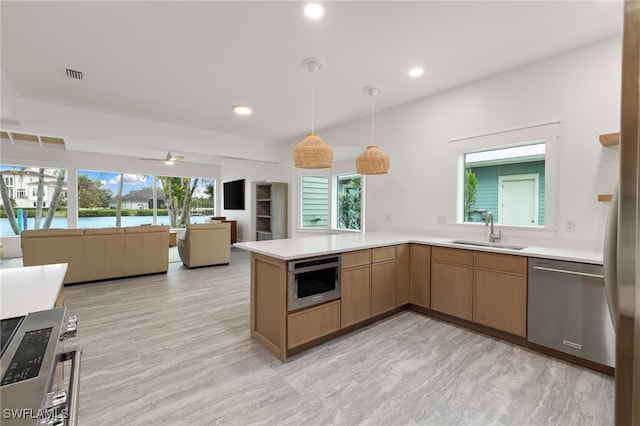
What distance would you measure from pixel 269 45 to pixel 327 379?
2.91m

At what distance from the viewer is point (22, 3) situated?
210 cm

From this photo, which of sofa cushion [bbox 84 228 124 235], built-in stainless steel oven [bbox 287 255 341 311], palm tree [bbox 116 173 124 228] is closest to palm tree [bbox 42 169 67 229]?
palm tree [bbox 116 173 124 228]

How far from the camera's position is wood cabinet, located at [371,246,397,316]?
10.1 feet

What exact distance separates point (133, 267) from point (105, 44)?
3.63 metres

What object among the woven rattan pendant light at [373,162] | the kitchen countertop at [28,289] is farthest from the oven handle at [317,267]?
the kitchen countertop at [28,289]

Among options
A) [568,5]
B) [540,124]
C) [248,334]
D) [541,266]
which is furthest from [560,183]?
[248,334]

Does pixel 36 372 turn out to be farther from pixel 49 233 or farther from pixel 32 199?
pixel 32 199

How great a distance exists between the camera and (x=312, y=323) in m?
2.55

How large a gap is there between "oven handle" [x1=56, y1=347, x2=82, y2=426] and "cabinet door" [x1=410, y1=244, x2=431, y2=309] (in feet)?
10.4

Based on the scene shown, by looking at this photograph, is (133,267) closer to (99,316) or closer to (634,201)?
(99,316)

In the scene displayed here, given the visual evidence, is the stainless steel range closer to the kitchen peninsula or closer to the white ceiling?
the kitchen peninsula

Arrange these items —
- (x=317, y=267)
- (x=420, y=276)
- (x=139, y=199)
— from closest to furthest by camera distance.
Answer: (x=317, y=267) → (x=420, y=276) → (x=139, y=199)

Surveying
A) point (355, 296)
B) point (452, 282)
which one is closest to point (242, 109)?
point (355, 296)

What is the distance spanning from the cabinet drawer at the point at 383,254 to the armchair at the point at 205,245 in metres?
3.71
